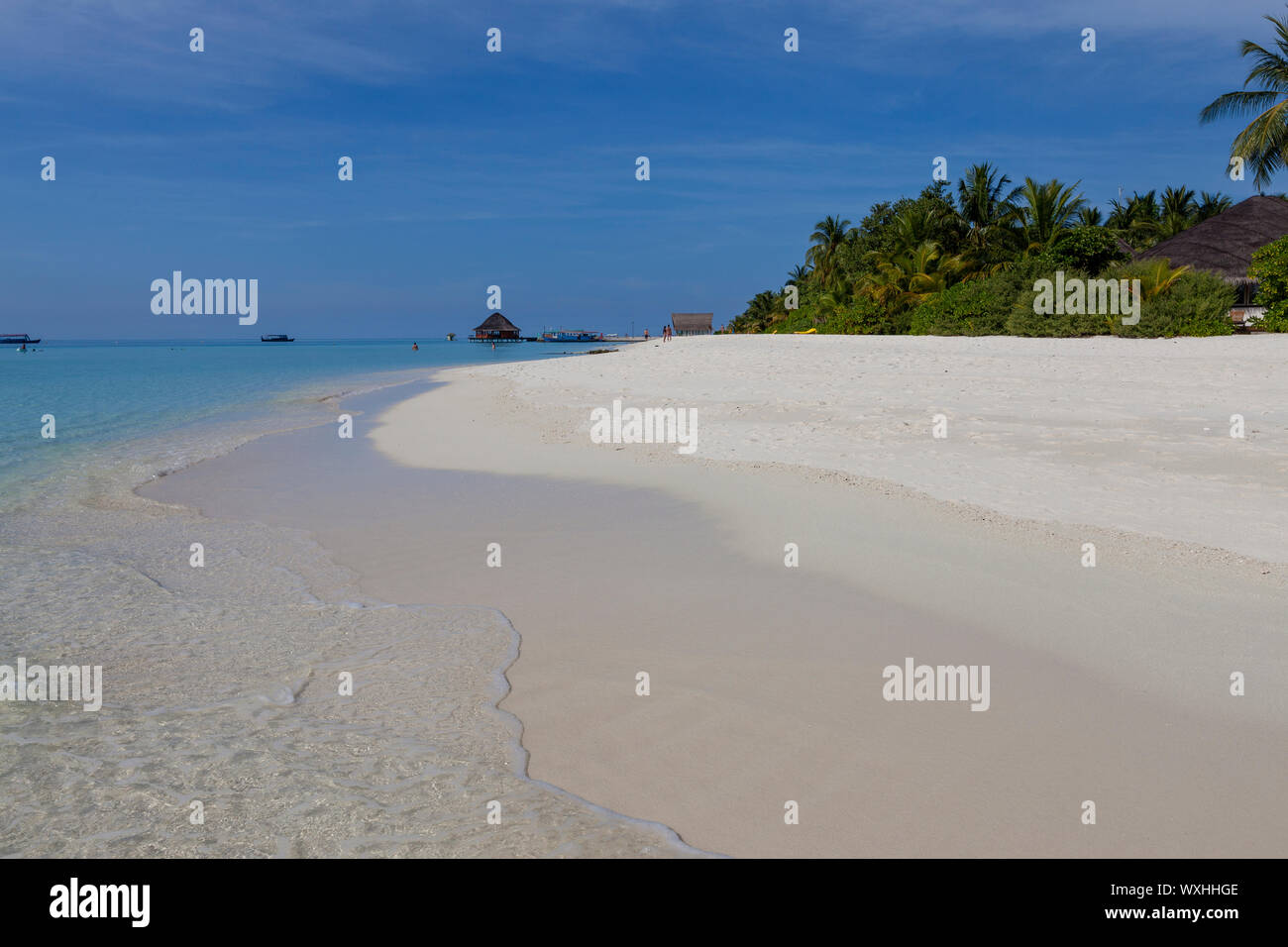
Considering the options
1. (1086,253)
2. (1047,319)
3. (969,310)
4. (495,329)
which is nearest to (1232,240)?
(1086,253)

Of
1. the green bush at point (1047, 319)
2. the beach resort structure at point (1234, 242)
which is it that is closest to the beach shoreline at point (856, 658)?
the green bush at point (1047, 319)

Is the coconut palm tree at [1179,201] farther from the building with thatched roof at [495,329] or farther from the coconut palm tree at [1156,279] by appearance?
the building with thatched roof at [495,329]

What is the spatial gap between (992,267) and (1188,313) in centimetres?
1546

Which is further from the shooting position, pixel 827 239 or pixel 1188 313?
pixel 827 239

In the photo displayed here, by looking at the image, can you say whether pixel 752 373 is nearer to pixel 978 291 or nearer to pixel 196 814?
pixel 978 291

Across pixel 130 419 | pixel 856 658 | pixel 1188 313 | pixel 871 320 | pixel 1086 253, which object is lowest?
pixel 856 658

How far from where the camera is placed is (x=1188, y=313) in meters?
25.1

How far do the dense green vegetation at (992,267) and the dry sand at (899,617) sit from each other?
1484cm

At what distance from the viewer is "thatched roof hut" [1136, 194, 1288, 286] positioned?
32.9m

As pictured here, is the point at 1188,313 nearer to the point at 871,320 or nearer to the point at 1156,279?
the point at 1156,279

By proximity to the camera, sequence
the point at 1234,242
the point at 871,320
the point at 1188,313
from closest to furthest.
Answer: the point at 1188,313 → the point at 1234,242 → the point at 871,320
